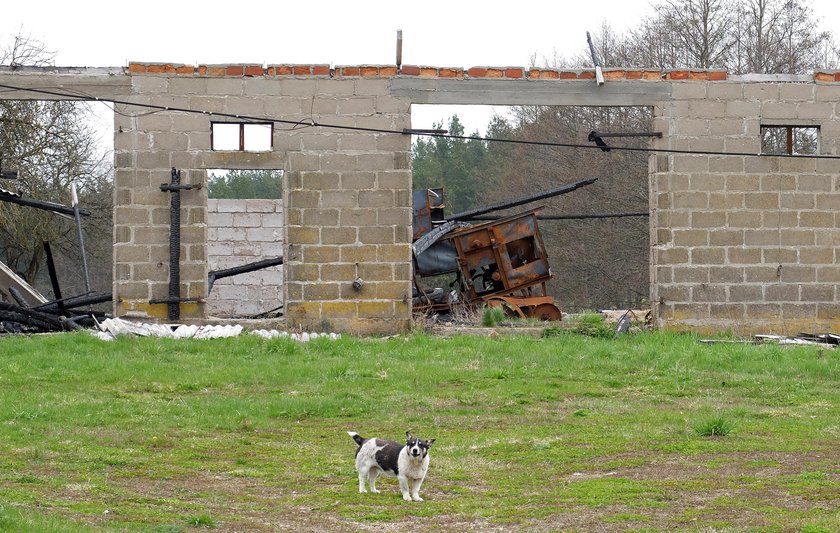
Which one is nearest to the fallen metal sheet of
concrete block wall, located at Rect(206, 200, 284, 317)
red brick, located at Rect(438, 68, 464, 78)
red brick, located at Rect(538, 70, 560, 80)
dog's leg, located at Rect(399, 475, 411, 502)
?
concrete block wall, located at Rect(206, 200, 284, 317)

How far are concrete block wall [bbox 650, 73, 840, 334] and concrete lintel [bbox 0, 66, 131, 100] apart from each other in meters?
8.40

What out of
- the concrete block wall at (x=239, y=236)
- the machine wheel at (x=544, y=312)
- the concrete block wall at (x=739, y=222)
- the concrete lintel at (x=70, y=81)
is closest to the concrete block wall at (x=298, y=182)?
the concrete lintel at (x=70, y=81)

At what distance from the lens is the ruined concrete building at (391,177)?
2064 centimetres

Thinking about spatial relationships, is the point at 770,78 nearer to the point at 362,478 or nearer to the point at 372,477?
the point at 372,477

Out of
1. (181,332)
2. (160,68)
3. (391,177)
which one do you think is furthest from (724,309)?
(160,68)

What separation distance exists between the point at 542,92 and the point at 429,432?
9.06 meters

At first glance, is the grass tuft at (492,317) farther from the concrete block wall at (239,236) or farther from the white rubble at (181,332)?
the concrete block wall at (239,236)

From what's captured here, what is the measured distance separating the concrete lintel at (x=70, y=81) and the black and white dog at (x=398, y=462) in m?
11.6

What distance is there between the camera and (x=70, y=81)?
2077 centimetres

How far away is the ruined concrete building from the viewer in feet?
67.7

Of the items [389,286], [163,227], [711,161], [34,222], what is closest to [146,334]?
[163,227]

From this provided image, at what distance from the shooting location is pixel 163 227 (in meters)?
20.6

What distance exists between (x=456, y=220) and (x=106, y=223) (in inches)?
845

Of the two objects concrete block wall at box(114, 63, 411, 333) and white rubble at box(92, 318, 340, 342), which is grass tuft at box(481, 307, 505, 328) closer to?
concrete block wall at box(114, 63, 411, 333)
